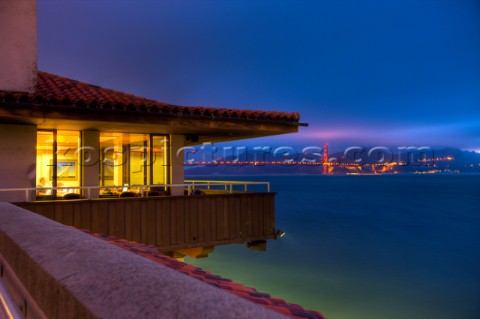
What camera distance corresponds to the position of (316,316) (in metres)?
2.88

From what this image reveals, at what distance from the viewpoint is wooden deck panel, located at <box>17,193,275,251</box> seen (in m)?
9.72

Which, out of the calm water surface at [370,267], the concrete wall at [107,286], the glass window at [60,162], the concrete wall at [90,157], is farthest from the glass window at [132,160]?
the calm water surface at [370,267]

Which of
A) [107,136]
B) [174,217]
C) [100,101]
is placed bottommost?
[174,217]

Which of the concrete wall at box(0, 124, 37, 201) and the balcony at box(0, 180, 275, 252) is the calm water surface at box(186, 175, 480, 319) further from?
the concrete wall at box(0, 124, 37, 201)

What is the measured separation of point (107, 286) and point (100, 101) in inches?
378

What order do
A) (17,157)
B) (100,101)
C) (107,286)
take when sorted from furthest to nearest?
(17,157) → (100,101) → (107,286)

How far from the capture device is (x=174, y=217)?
11141 millimetres

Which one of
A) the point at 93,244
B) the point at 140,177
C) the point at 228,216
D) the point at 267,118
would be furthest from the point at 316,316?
the point at 140,177

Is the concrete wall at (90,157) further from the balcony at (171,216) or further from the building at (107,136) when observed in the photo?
the balcony at (171,216)

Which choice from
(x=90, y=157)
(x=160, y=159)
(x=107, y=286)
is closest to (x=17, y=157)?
(x=90, y=157)

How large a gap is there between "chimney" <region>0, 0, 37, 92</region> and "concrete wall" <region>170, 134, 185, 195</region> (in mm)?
4845

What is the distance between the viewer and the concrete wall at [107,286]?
120cm

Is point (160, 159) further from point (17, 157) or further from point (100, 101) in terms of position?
point (17, 157)

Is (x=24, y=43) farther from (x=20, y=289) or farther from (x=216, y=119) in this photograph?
(x=20, y=289)
